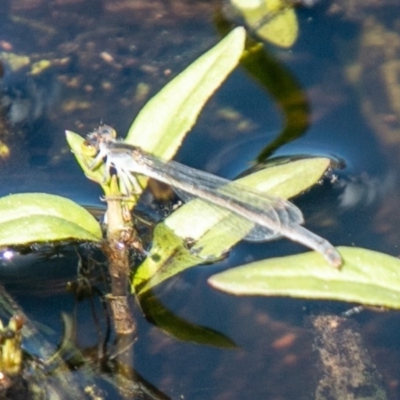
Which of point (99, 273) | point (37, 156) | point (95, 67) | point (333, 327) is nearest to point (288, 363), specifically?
point (333, 327)

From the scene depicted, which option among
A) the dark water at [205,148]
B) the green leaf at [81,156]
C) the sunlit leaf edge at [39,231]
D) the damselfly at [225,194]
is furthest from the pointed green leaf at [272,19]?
the sunlit leaf edge at [39,231]

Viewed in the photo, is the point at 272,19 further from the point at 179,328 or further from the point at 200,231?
the point at 179,328

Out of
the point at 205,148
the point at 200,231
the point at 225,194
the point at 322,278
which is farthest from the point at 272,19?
the point at 322,278

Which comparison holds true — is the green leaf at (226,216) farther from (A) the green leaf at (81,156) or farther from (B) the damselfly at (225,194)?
(A) the green leaf at (81,156)

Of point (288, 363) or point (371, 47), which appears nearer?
point (288, 363)

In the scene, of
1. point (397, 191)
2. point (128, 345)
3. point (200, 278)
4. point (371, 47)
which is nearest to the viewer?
point (128, 345)

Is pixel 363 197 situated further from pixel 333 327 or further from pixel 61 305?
pixel 61 305
